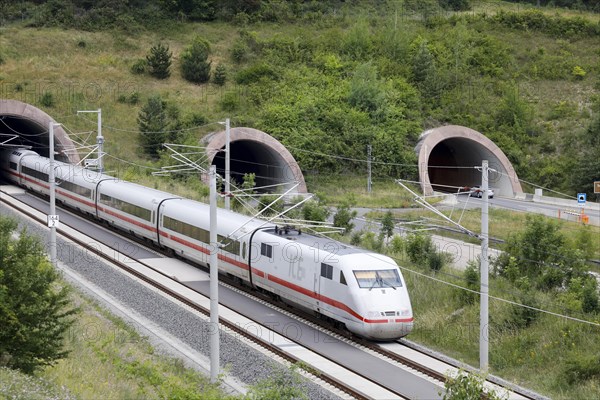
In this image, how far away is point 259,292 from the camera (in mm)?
28469

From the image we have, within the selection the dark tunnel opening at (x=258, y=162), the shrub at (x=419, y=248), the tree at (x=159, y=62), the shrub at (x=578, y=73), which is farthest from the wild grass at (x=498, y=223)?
the tree at (x=159, y=62)

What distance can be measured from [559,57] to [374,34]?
55.6 feet

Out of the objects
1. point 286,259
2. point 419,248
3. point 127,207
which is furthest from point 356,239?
point 127,207

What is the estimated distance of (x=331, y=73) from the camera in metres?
68.2

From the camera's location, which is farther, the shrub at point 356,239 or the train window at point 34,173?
the train window at point 34,173

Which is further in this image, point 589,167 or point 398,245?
point 589,167

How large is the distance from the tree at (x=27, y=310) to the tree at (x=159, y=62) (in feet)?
167

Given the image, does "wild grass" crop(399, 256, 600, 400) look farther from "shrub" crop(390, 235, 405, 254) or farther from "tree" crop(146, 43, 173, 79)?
"tree" crop(146, 43, 173, 79)

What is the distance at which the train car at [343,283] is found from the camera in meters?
22.4

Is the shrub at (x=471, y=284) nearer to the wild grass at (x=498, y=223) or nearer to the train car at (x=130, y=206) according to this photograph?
the wild grass at (x=498, y=223)

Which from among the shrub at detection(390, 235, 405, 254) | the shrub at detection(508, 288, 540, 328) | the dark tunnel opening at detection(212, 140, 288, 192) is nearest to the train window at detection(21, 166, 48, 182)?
the dark tunnel opening at detection(212, 140, 288, 192)

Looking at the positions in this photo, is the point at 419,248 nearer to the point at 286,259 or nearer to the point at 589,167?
the point at 286,259

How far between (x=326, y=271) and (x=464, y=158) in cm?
3931

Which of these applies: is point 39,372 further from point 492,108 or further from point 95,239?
point 492,108
